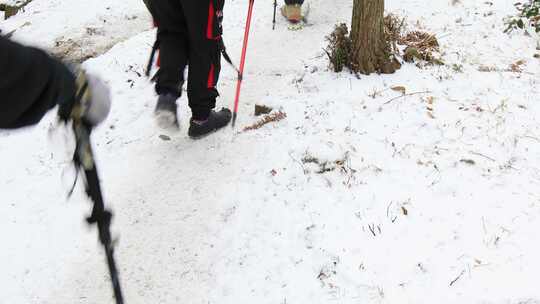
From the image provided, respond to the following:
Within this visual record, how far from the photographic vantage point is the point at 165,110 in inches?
184

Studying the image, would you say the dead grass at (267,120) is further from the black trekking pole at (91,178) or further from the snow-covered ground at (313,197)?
the black trekking pole at (91,178)

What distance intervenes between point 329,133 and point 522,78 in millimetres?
2766

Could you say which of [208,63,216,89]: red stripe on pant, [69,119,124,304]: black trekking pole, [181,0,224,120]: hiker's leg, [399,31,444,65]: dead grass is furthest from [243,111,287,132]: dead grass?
[69,119,124,304]: black trekking pole

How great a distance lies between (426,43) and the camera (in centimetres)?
616

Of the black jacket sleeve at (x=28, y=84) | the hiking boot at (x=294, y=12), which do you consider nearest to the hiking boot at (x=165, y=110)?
the black jacket sleeve at (x=28, y=84)

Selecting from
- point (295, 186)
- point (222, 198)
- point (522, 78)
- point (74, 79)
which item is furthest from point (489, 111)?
point (74, 79)

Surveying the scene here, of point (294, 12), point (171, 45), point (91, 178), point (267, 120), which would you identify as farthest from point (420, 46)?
point (91, 178)

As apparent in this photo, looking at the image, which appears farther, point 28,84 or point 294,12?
point 294,12

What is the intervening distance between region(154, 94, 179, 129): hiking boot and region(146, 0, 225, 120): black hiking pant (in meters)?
0.09

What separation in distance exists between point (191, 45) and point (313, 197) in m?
2.10

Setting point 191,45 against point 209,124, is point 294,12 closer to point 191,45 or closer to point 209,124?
point 209,124

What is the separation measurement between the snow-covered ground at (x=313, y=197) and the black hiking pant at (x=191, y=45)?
0.71 m

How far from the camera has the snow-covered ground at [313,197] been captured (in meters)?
3.35

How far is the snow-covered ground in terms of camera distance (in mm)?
3354
